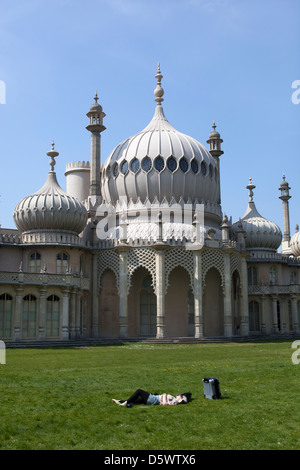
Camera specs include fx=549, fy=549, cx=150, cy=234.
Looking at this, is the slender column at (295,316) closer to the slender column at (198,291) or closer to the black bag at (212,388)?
the slender column at (198,291)

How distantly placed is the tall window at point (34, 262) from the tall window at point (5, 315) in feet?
16.7

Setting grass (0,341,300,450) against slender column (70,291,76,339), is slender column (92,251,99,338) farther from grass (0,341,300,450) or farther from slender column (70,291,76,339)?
grass (0,341,300,450)

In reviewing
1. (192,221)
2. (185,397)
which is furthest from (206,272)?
(185,397)

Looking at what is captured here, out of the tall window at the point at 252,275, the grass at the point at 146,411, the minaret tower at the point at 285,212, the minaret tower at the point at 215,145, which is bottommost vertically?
the grass at the point at 146,411

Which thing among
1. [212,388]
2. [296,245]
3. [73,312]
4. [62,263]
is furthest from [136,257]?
[212,388]

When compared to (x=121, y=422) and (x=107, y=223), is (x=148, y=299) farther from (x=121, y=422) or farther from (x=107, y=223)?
(x=121, y=422)

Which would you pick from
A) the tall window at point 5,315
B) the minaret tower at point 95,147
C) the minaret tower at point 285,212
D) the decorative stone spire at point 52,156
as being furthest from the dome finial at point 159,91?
the tall window at point 5,315

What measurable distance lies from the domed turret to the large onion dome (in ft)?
17.7

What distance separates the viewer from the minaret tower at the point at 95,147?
147 feet

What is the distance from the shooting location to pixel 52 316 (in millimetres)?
34812

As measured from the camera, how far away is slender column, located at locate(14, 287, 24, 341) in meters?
32.6

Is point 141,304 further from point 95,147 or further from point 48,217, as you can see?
point 95,147

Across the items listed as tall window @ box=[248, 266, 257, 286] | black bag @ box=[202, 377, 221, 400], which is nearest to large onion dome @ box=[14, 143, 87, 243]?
tall window @ box=[248, 266, 257, 286]

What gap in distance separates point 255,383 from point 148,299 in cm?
2758
